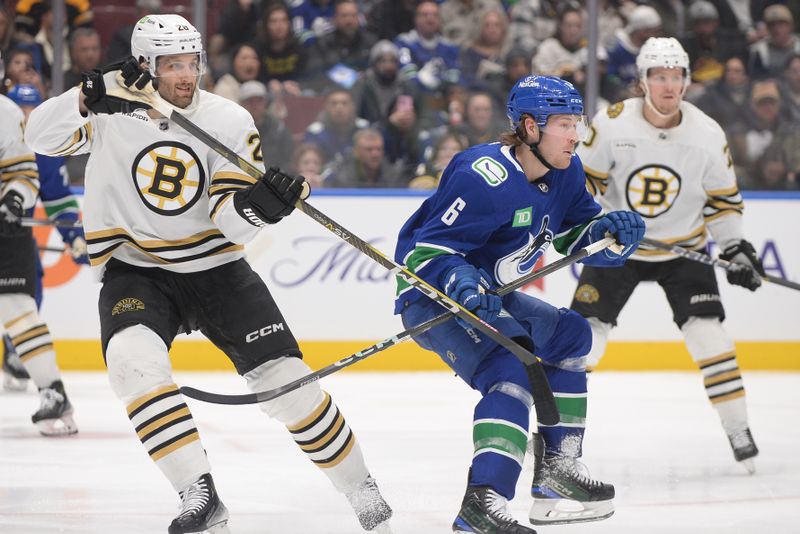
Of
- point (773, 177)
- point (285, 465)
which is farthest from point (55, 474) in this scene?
point (773, 177)

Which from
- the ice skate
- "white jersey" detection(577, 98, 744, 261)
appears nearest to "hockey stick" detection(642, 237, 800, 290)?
"white jersey" detection(577, 98, 744, 261)

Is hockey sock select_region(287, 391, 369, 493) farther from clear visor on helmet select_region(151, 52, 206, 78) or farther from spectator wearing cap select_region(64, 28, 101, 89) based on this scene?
spectator wearing cap select_region(64, 28, 101, 89)

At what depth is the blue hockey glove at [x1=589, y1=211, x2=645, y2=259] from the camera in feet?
10.00

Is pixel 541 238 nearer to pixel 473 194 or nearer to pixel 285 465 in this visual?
pixel 473 194

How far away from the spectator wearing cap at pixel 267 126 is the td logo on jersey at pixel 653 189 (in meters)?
2.25

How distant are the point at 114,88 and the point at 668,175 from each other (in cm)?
197

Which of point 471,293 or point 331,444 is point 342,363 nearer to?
point 331,444

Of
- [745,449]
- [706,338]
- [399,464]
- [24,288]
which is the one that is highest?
[706,338]

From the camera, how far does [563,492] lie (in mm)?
2953

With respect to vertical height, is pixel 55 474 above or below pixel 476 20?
below

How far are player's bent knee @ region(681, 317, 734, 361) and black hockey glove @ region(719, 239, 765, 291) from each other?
0.49 feet

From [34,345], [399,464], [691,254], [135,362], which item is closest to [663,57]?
[691,254]

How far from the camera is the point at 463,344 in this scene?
2844mm

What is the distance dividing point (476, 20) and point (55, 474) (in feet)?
11.1
